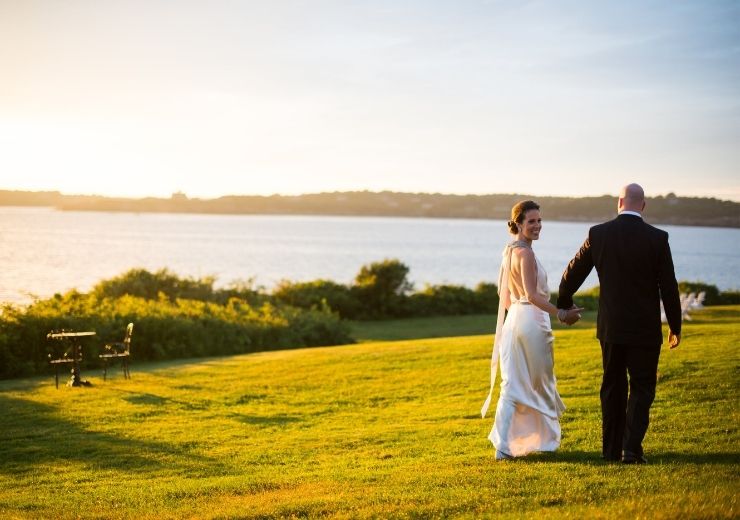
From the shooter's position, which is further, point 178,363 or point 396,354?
point 178,363

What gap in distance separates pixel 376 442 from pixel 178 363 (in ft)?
47.5

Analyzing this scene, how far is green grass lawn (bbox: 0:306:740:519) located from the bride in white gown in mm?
361

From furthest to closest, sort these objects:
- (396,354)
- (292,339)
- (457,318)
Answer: (457,318)
(292,339)
(396,354)

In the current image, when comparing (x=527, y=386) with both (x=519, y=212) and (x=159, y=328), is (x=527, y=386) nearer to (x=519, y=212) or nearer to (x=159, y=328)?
(x=519, y=212)

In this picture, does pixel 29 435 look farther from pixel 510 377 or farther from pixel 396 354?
pixel 396 354

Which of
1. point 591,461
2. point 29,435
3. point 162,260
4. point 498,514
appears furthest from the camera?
point 162,260

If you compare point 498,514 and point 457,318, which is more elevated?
point 498,514

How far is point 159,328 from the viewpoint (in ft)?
92.0

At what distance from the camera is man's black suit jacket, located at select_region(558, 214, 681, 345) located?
8125 millimetres

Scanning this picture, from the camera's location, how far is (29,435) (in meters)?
13.9

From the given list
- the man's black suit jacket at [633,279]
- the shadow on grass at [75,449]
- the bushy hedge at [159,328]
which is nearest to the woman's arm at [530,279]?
the man's black suit jacket at [633,279]

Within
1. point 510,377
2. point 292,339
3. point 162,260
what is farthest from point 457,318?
point 162,260

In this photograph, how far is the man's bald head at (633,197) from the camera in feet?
27.2

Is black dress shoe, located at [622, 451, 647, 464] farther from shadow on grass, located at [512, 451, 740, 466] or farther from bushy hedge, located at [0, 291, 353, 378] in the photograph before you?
bushy hedge, located at [0, 291, 353, 378]
